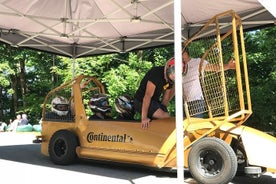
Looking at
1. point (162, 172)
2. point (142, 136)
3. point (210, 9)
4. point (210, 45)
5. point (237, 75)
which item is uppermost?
point (210, 9)

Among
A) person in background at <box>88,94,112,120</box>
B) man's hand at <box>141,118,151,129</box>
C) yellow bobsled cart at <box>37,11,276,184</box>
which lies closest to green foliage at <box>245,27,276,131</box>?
person in background at <box>88,94,112,120</box>

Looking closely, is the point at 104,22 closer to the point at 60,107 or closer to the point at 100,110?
the point at 60,107

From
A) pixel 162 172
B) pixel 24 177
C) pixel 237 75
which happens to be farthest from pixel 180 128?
pixel 24 177

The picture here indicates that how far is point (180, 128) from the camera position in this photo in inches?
214

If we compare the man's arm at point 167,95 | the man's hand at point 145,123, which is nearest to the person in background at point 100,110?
the man's arm at point 167,95

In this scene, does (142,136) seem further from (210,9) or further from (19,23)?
(19,23)

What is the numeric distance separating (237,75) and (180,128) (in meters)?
1.43

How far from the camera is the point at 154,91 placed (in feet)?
23.9

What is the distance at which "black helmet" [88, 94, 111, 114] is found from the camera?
824cm

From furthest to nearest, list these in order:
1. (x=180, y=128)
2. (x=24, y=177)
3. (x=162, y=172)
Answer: (x=162, y=172)
(x=24, y=177)
(x=180, y=128)

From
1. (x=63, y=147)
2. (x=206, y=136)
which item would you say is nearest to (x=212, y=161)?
(x=206, y=136)

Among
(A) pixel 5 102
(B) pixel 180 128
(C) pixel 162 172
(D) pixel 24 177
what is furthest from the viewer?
(A) pixel 5 102

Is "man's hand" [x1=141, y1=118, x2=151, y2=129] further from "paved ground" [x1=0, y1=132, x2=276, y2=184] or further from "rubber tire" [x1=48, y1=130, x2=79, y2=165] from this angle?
"rubber tire" [x1=48, y1=130, x2=79, y2=165]

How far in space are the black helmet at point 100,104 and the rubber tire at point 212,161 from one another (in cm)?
253
